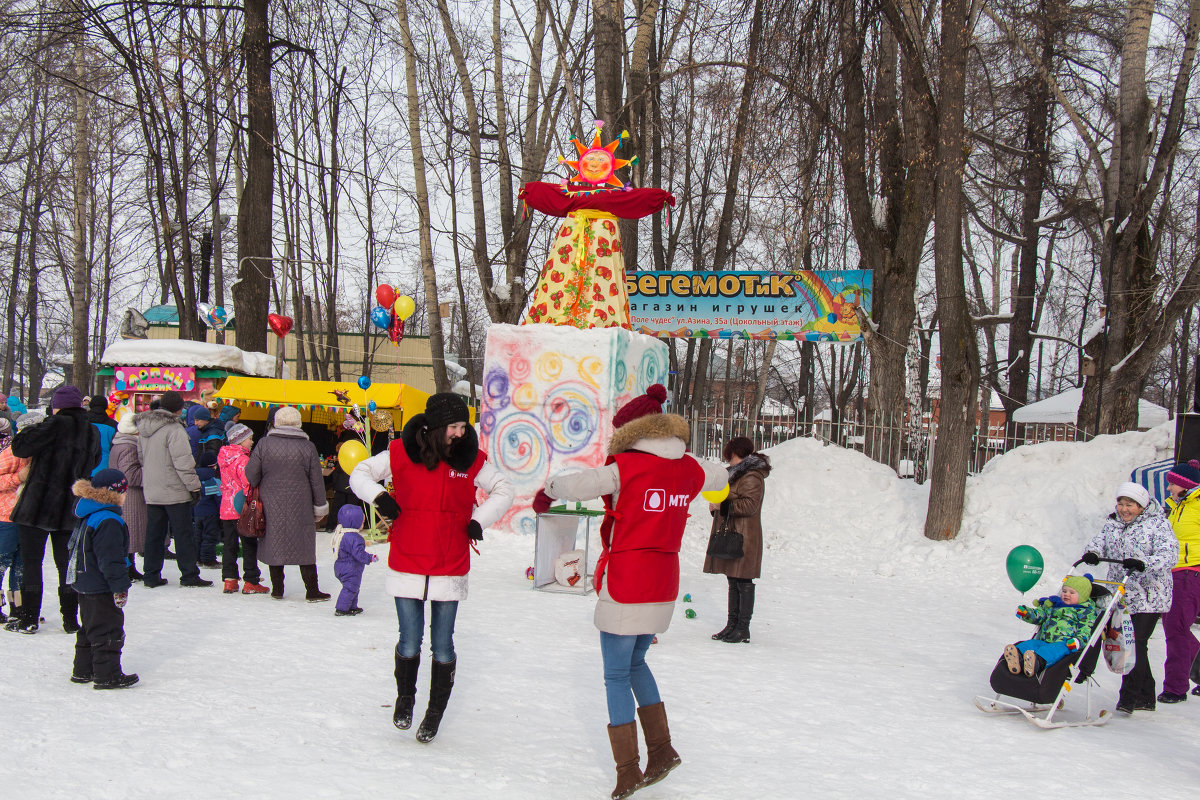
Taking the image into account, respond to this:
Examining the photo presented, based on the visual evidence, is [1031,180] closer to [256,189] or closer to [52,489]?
[256,189]

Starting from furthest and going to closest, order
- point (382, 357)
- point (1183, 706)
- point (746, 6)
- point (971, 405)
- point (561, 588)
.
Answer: point (382, 357)
point (971, 405)
point (746, 6)
point (561, 588)
point (1183, 706)

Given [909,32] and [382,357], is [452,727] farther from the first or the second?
[382,357]

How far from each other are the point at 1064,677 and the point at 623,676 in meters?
3.05

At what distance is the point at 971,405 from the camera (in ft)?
39.3

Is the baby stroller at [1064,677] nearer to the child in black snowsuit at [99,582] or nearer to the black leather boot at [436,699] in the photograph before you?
the black leather boot at [436,699]

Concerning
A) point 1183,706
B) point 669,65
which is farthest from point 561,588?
point 669,65

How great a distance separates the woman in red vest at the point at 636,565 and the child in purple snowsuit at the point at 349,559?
369 cm

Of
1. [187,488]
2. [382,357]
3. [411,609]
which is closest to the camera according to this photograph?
[411,609]

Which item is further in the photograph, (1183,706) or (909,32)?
(909,32)

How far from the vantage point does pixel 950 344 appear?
11.5 m

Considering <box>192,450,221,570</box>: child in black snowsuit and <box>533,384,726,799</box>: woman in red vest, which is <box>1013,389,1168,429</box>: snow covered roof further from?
<box>533,384,726,799</box>: woman in red vest

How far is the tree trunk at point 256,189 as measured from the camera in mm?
14422

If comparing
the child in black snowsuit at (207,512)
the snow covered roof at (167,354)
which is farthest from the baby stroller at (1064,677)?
the snow covered roof at (167,354)

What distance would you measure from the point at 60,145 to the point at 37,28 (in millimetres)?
9899
